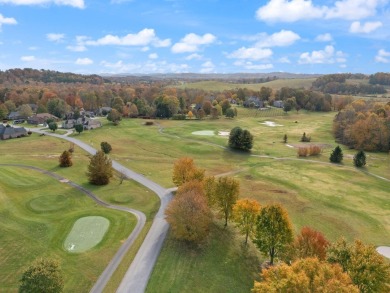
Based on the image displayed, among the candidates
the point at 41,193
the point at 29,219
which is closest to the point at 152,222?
the point at 29,219

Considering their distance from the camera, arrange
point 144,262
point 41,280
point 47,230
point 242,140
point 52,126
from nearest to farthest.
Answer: point 41,280
point 144,262
point 47,230
point 242,140
point 52,126

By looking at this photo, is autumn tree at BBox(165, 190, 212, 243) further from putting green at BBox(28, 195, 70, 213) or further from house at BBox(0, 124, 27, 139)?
house at BBox(0, 124, 27, 139)

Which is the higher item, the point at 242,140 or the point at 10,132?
the point at 242,140

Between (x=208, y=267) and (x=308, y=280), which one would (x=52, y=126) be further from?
(x=308, y=280)

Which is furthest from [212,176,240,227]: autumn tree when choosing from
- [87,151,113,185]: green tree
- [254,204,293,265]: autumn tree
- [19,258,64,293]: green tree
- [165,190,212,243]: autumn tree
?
[87,151,113,185]: green tree

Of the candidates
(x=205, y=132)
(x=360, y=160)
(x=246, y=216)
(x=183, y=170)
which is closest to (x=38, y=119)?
(x=205, y=132)

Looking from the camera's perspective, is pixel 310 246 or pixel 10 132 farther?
pixel 10 132

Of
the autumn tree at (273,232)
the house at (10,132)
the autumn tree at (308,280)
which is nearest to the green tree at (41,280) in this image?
the autumn tree at (308,280)
